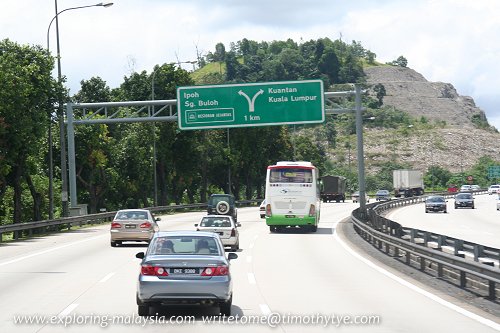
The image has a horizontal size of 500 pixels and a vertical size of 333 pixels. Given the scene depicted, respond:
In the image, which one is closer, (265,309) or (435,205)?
(265,309)

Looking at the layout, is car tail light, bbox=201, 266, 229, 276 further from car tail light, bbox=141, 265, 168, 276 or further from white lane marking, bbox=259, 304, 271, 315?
white lane marking, bbox=259, 304, 271, 315

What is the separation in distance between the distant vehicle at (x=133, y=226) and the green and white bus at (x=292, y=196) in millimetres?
11890

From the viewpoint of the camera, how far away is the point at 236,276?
21047mm

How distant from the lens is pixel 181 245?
1469 cm

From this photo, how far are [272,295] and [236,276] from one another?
13.5ft

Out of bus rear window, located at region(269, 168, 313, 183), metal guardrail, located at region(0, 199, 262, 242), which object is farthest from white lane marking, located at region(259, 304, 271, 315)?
bus rear window, located at region(269, 168, 313, 183)

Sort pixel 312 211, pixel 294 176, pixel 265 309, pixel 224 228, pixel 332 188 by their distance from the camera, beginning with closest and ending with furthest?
pixel 265 309 < pixel 224 228 < pixel 312 211 < pixel 294 176 < pixel 332 188

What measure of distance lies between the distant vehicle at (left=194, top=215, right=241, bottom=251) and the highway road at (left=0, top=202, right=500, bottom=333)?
2.27 feet

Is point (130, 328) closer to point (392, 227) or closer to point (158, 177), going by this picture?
point (392, 227)

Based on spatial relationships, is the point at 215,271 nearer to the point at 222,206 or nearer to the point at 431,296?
the point at 431,296

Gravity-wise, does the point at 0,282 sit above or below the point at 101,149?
below

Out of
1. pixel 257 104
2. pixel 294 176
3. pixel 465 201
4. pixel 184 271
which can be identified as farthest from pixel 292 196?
pixel 465 201

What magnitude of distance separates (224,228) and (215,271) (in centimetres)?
1681

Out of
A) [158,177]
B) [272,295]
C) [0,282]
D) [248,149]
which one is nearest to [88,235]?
[0,282]
